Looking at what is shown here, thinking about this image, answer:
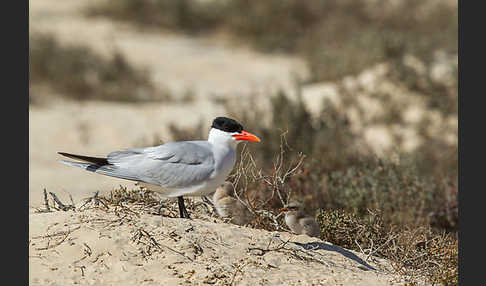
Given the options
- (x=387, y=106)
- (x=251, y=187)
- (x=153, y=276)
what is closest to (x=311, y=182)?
(x=251, y=187)

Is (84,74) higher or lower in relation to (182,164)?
higher

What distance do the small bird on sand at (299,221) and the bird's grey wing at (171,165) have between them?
88 cm

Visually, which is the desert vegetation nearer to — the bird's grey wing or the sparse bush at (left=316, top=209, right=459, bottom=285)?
the sparse bush at (left=316, top=209, right=459, bottom=285)

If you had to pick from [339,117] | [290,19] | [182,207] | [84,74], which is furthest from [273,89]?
[182,207]

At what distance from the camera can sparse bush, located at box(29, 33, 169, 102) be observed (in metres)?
13.2

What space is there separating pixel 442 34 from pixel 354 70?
475 cm

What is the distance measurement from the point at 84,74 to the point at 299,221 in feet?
32.2

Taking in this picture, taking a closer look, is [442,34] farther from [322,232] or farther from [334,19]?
[322,232]

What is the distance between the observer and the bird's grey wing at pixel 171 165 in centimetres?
445

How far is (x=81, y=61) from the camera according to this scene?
14.1 metres

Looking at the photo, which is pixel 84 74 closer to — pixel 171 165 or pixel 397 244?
pixel 171 165

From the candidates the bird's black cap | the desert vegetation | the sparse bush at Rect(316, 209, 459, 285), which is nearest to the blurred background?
the desert vegetation

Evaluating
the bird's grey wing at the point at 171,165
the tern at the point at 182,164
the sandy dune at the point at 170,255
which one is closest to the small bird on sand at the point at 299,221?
the sandy dune at the point at 170,255

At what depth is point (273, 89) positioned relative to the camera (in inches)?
544
